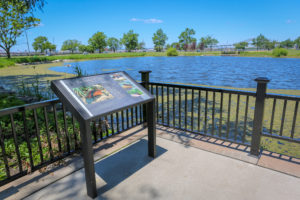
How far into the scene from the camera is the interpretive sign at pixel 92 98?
180 centimetres

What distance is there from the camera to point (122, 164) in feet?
8.26

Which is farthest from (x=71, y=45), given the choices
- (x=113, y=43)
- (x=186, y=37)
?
(x=186, y=37)

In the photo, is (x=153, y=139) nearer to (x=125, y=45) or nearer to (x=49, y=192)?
(x=49, y=192)

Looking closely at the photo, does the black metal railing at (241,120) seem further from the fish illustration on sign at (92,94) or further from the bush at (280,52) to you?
the bush at (280,52)

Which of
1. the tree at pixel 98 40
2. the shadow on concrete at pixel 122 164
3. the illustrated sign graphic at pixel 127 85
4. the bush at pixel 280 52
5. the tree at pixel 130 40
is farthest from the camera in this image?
the tree at pixel 130 40

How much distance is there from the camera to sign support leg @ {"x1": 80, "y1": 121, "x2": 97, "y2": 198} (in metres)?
1.78

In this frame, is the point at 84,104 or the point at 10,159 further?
the point at 10,159

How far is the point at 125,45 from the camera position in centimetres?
8525

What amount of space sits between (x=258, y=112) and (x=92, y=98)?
2.07 metres

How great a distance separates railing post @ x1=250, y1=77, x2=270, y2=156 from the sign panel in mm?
1382

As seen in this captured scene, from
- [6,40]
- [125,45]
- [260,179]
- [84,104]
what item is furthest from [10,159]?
[125,45]

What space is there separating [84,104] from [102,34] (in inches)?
3186

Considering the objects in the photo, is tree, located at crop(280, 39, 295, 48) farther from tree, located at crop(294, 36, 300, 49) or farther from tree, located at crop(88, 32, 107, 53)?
tree, located at crop(88, 32, 107, 53)

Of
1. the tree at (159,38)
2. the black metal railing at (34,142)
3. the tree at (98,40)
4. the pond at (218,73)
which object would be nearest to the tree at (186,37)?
the tree at (159,38)
